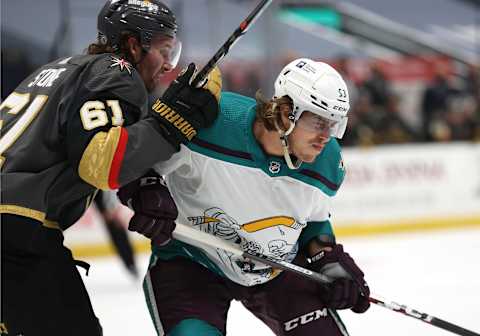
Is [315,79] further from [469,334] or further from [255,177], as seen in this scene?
[469,334]

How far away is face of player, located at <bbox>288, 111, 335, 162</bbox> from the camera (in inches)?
77.8

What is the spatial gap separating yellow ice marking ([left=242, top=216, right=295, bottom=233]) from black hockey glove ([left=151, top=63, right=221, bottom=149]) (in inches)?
13.8

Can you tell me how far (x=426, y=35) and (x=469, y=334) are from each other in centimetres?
520

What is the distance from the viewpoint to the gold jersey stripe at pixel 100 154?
170 centimetres

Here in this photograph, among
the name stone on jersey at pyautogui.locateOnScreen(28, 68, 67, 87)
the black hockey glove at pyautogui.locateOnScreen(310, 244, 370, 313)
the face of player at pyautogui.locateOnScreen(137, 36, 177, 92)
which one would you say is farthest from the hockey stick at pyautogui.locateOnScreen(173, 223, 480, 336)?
the name stone on jersey at pyautogui.locateOnScreen(28, 68, 67, 87)

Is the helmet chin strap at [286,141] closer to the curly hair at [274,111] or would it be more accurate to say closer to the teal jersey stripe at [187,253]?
the curly hair at [274,111]

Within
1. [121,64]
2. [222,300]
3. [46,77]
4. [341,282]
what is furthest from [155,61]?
[341,282]

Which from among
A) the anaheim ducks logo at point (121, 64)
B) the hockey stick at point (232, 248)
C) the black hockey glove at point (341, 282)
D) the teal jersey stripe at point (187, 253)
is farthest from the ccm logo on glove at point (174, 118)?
the black hockey glove at point (341, 282)

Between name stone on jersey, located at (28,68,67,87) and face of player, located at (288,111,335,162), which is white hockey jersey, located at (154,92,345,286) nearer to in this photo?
face of player, located at (288,111,335,162)

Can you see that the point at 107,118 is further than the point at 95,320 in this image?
No

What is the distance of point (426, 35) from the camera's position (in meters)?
7.14

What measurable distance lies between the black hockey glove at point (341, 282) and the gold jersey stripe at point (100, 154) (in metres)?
0.79

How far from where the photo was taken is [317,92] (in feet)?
6.40

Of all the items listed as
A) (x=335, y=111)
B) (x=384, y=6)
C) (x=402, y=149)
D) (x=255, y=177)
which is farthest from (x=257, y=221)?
(x=384, y=6)
